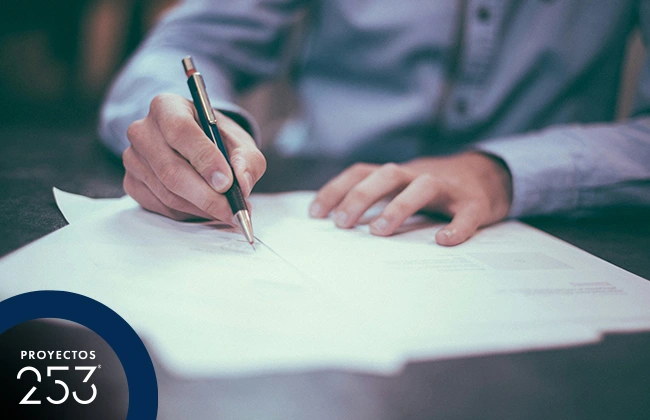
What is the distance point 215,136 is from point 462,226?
24 cm

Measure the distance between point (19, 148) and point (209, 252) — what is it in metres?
0.48

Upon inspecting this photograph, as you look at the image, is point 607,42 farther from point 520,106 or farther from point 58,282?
point 58,282

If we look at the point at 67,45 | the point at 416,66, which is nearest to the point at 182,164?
the point at 416,66

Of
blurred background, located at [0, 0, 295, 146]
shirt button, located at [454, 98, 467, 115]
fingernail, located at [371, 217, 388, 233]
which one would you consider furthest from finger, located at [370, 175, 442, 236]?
blurred background, located at [0, 0, 295, 146]

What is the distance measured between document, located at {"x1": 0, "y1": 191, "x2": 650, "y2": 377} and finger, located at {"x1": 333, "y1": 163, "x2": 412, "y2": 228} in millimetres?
16

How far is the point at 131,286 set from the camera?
0.30m

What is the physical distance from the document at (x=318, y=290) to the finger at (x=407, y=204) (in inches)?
0.5

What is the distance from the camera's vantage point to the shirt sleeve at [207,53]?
65 cm

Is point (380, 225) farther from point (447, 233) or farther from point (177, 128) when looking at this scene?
point (177, 128)

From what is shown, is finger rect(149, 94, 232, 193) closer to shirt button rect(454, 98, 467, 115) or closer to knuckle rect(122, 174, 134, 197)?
knuckle rect(122, 174, 134, 197)

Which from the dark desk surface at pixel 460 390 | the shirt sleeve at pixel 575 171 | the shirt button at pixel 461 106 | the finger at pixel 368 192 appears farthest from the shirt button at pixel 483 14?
the dark desk surface at pixel 460 390

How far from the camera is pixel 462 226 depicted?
436mm

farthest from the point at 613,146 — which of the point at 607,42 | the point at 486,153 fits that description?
the point at 607,42

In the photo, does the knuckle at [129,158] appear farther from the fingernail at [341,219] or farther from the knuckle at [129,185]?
the fingernail at [341,219]
